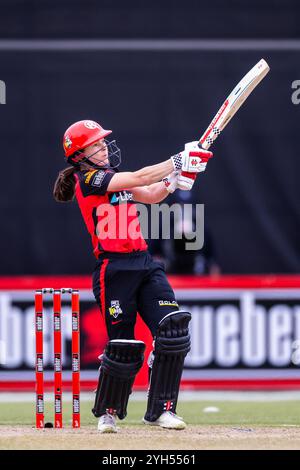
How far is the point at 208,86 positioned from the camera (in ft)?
36.6

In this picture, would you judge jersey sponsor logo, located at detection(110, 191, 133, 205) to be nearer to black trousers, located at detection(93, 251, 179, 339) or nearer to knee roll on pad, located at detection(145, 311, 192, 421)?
black trousers, located at detection(93, 251, 179, 339)

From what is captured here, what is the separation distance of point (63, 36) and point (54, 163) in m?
1.23

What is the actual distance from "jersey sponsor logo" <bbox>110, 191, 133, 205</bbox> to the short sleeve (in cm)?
9

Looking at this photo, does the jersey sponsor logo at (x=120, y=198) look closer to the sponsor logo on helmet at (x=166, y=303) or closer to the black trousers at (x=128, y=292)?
the black trousers at (x=128, y=292)

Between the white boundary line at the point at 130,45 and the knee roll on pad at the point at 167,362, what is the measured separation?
5.05m

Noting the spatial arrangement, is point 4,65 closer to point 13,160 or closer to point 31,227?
point 13,160

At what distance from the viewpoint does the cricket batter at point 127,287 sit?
6.46 metres

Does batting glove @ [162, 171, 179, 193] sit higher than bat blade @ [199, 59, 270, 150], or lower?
lower

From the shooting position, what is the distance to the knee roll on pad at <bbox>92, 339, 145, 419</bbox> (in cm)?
649

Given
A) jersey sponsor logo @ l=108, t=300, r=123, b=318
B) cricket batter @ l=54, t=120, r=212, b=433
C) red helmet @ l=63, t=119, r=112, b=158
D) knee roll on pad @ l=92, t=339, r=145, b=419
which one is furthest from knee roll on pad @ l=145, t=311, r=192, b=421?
red helmet @ l=63, t=119, r=112, b=158

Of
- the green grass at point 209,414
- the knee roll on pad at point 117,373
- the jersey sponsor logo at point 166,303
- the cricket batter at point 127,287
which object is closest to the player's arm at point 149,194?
the cricket batter at point 127,287

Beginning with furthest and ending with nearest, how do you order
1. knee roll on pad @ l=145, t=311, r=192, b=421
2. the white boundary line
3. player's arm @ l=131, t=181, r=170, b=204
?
1. the white boundary line
2. player's arm @ l=131, t=181, r=170, b=204
3. knee roll on pad @ l=145, t=311, r=192, b=421
